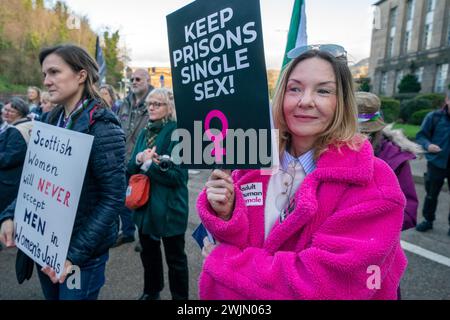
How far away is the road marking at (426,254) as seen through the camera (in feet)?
12.3

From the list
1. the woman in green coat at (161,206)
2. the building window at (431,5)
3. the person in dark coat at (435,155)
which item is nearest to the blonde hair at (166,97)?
the woman in green coat at (161,206)

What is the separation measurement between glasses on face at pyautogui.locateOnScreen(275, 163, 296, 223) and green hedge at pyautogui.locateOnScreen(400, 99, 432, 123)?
22630mm

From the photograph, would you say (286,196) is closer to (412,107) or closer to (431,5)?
(412,107)

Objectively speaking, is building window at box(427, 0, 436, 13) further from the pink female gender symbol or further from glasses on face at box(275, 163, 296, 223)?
the pink female gender symbol

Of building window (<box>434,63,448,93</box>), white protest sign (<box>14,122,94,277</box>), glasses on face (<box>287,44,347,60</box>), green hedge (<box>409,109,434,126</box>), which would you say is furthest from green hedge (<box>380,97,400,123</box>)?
white protest sign (<box>14,122,94,277</box>)

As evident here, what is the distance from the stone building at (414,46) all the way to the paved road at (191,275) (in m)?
24.3

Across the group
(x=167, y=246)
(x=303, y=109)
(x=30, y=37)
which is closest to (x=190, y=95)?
(x=303, y=109)

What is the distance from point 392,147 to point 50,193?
2.15m

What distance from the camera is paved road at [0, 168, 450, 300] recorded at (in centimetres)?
310

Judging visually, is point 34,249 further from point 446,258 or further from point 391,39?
point 391,39

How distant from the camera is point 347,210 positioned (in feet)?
3.70
